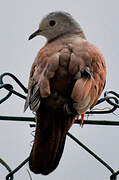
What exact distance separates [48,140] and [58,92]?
10.6 inches

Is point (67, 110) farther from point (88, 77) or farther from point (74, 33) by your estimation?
point (74, 33)

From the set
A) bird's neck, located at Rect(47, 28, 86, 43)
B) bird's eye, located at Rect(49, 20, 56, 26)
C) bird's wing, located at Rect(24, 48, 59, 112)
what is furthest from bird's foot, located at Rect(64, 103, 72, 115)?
bird's eye, located at Rect(49, 20, 56, 26)

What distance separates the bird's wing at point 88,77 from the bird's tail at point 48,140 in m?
0.11

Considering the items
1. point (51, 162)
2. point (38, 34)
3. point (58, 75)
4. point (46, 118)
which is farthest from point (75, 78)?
point (38, 34)

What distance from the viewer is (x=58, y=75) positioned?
2.52 metres

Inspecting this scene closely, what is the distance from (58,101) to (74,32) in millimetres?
1441

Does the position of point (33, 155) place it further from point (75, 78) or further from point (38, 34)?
point (38, 34)

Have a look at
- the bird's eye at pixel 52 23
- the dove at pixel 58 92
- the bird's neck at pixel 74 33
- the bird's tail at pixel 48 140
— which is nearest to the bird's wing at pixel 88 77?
the dove at pixel 58 92

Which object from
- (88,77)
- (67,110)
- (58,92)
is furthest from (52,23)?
(67,110)

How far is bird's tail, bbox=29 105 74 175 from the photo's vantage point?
7.48 feet

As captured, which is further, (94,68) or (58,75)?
(94,68)

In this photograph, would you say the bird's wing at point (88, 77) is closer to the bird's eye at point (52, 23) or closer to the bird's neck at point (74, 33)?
the bird's neck at point (74, 33)

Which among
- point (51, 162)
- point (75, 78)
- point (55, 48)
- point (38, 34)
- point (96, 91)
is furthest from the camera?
point (38, 34)

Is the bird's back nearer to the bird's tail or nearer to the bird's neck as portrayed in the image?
the bird's tail
